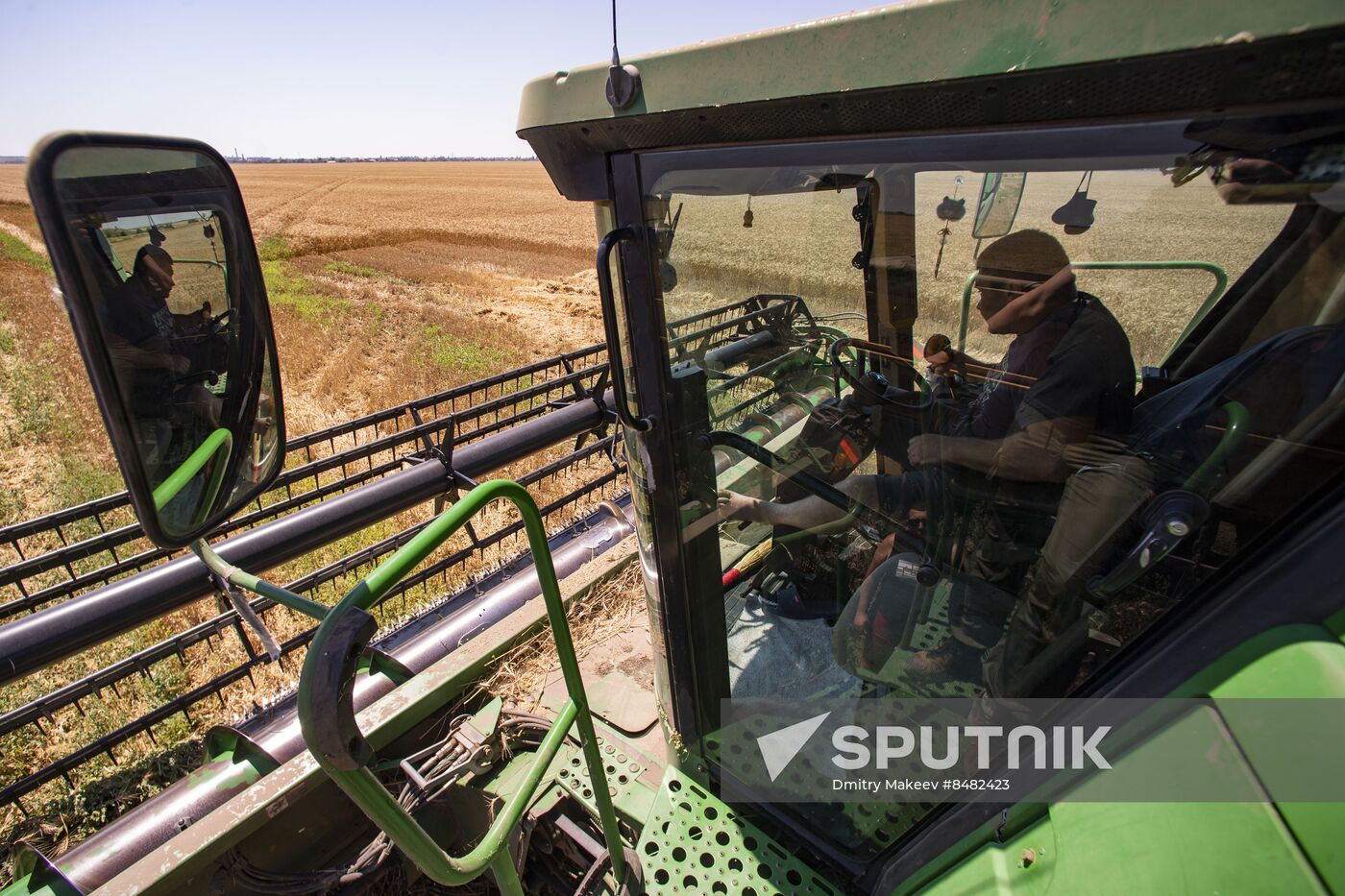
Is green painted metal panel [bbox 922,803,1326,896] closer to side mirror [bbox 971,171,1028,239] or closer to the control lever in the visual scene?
the control lever

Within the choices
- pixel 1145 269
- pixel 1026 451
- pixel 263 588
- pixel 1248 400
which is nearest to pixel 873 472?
pixel 1026 451

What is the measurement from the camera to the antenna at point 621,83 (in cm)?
108

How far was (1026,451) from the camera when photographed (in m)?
1.42

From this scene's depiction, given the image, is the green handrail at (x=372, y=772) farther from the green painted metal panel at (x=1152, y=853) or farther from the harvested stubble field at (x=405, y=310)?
the green painted metal panel at (x=1152, y=853)

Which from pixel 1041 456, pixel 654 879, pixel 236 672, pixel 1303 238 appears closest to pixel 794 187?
pixel 1041 456

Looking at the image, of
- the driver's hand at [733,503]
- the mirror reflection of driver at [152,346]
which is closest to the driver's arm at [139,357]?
the mirror reflection of driver at [152,346]

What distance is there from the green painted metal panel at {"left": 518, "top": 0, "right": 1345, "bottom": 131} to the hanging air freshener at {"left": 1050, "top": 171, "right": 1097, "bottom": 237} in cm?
36

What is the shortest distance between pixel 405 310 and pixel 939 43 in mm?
16234

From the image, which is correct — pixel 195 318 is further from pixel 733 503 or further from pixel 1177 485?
pixel 1177 485

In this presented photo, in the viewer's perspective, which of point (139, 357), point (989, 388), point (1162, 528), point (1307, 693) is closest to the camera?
point (1307, 693)

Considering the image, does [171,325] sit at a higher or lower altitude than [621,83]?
lower

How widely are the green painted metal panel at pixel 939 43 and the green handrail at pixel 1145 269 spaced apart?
714mm

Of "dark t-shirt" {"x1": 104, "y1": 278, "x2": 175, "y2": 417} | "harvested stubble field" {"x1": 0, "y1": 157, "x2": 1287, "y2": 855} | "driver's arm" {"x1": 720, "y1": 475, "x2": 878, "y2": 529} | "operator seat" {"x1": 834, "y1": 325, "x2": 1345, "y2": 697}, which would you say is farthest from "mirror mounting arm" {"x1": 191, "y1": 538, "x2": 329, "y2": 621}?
"operator seat" {"x1": 834, "y1": 325, "x2": 1345, "y2": 697}

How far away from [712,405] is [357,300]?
1714 centimetres
